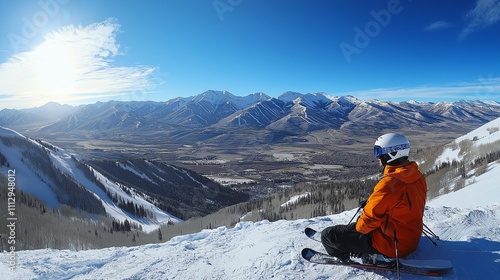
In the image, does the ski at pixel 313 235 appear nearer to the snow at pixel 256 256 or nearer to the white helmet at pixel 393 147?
the snow at pixel 256 256

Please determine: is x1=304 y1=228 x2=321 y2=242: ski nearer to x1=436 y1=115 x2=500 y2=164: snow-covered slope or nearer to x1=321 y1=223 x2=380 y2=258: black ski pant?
x1=321 y1=223 x2=380 y2=258: black ski pant

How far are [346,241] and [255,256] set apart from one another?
222 centimetres

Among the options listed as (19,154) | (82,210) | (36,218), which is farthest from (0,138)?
(36,218)

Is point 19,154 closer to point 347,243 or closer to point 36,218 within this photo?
point 36,218

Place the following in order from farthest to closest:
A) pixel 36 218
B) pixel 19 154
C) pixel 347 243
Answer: pixel 19 154
pixel 36 218
pixel 347 243

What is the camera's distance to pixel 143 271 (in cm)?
724

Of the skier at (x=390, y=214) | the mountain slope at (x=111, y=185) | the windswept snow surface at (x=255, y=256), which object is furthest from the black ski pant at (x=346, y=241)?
the mountain slope at (x=111, y=185)

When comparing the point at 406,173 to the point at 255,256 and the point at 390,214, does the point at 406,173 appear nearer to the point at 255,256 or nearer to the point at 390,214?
the point at 390,214

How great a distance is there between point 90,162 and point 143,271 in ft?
397

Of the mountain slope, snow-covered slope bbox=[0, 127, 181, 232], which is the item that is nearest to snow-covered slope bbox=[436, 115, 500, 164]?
snow-covered slope bbox=[0, 127, 181, 232]

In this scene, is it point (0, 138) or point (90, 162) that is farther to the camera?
point (90, 162)

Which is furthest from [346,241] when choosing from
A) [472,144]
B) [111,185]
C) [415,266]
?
[111,185]

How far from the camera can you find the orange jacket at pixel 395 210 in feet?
17.0

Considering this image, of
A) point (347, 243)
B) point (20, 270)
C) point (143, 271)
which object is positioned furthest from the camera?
point (20, 270)
